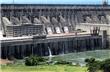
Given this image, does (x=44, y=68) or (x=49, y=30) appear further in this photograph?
(x=49, y=30)

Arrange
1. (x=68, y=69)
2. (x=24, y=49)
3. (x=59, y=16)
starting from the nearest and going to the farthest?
(x=68, y=69) → (x=24, y=49) → (x=59, y=16)

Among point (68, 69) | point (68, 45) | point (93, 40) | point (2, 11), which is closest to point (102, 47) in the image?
point (93, 40)

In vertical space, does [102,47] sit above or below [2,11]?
below

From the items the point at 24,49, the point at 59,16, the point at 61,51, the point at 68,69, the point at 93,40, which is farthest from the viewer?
the point at 59,16

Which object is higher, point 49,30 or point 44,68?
point 49,30

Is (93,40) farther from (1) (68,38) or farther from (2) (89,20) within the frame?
(2) (89,20)

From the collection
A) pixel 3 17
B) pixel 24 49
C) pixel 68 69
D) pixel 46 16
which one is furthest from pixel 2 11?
pixel 68 69

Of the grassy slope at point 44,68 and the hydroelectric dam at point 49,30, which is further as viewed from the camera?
the hydroelectric dam at point 49,30

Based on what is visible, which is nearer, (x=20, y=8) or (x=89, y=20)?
(x=20, y=8)
